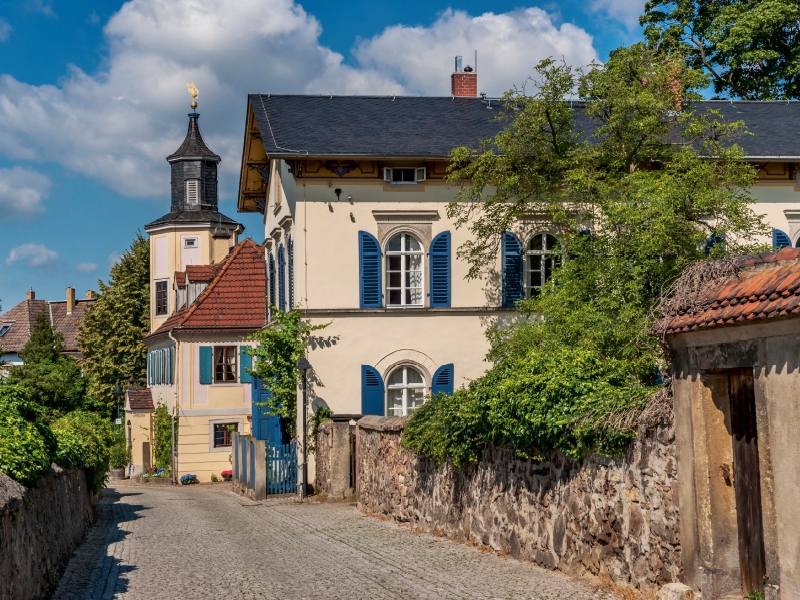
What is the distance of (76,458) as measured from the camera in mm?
17266

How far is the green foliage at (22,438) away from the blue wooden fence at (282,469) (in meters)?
11.1

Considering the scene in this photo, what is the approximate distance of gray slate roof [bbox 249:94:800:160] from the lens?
23516mm

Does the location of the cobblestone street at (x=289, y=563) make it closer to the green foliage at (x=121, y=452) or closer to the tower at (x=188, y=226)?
the green foliage at (x=121, y=452)

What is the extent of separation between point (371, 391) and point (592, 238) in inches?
310

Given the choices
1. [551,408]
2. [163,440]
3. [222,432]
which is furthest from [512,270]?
[163,440]

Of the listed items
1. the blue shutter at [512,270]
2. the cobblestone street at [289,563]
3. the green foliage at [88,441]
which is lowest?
the cobblestone street at [289,563]

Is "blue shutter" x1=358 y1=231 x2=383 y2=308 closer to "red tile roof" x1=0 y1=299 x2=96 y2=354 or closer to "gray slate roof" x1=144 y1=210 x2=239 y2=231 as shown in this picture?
"gray slate roof" x1=144 y1=210 x2=239 y2=231

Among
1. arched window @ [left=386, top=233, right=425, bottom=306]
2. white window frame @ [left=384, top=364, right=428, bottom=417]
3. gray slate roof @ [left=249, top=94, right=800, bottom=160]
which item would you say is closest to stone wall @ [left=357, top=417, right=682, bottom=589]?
white window frame @ [left=384, top=364, right=428, bottom=417]

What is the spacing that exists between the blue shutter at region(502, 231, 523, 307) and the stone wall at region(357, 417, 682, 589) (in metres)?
7.58

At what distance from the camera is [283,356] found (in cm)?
2422

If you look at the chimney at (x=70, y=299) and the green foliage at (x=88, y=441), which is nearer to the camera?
the green foliage at (x=88, y=441)

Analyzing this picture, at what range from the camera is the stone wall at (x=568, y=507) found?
32.1 ft

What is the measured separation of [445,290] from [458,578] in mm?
12634

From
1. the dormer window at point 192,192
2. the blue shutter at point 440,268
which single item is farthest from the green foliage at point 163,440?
the blue shutter at point 440,268
